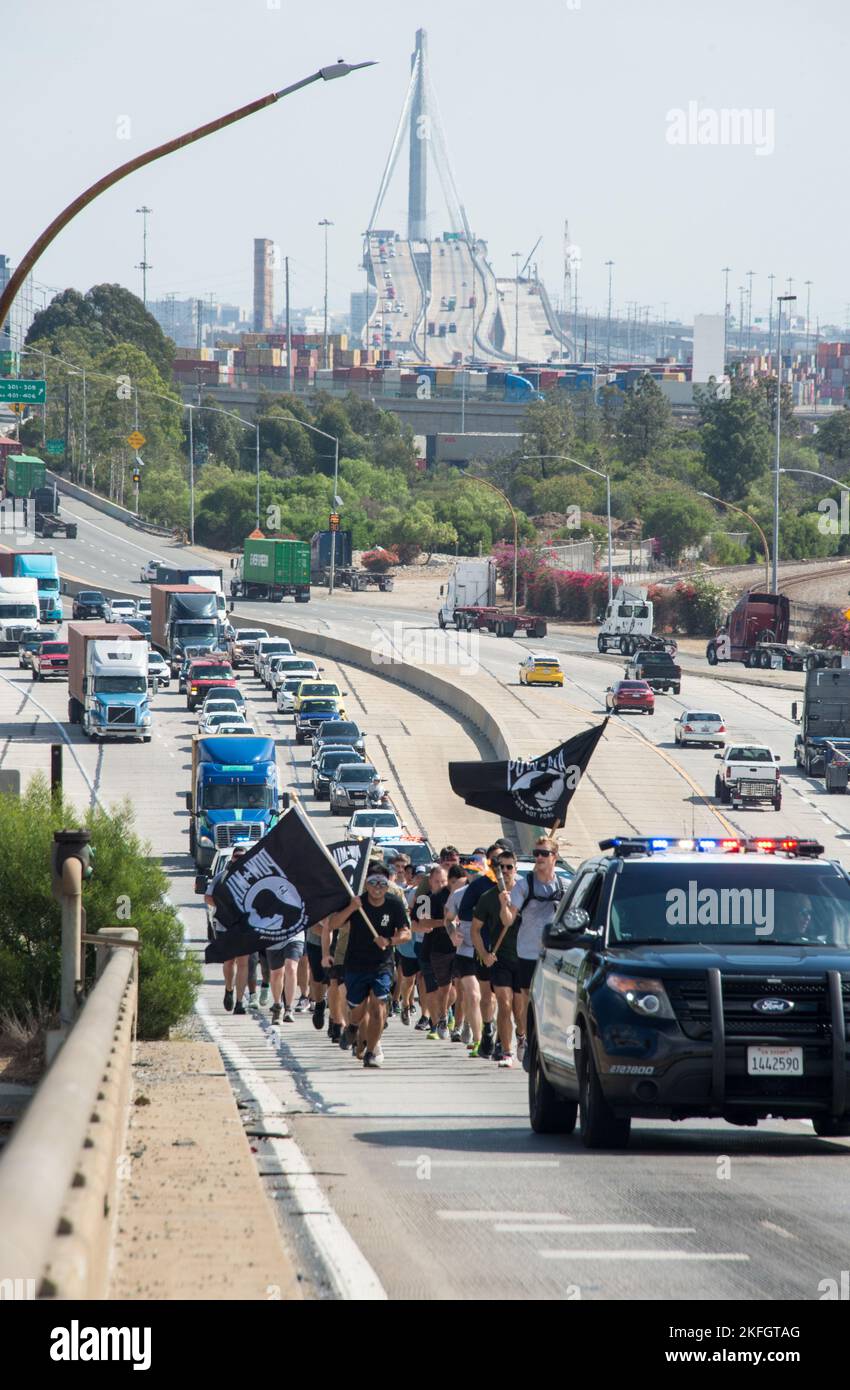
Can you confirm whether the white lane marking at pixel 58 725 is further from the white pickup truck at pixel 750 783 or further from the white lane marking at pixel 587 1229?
the white lane marking at pixel 587 1229

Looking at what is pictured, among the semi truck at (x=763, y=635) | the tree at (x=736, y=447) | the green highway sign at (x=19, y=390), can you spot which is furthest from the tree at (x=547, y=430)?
the green highway sign at (x=19, y=390)

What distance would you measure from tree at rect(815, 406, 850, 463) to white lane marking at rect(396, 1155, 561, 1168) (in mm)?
183514

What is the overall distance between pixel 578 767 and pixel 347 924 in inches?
207

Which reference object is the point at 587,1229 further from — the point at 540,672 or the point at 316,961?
the point at 540,672

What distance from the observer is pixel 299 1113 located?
1224 centimetres

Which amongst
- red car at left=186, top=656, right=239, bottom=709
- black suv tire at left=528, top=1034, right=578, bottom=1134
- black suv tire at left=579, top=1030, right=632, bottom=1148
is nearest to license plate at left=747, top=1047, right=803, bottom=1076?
black suv tire at left=579, top=1030, right=632, bottom=1148

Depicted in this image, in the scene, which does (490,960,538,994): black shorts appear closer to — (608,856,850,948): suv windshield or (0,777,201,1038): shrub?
(0,777,201,1038): shrub

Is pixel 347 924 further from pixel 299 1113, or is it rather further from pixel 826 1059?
pixel 826 1059

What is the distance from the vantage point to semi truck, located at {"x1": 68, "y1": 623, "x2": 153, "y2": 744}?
65.2 m

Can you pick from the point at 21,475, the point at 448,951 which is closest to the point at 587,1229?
the point at 448,951

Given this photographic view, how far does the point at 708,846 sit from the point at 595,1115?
5.84 ft

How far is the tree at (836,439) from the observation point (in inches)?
7539
